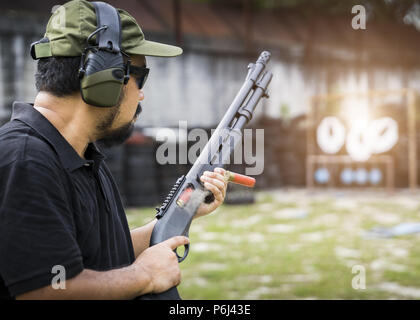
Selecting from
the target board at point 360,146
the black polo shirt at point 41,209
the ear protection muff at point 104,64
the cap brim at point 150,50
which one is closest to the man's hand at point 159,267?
the black polo shirt at point 41,209

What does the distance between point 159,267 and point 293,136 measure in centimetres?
1089

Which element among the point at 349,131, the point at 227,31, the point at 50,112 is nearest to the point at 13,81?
the point at 227,31

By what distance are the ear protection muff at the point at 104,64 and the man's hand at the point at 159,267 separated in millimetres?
477

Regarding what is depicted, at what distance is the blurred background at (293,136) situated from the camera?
4.38 meters

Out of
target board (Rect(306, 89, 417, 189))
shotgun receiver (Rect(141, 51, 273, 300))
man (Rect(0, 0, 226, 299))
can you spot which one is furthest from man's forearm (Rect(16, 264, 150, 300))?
target board (Rect(306, 89, 417, 189))

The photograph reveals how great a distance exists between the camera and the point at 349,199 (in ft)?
30.3

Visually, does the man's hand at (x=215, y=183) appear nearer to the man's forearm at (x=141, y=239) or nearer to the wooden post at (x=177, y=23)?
the man's forearm at (x=141, y=239)

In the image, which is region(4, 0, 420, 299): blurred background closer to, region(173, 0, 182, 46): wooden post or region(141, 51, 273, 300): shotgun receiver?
region(173, 0, 182, 46): wooden post

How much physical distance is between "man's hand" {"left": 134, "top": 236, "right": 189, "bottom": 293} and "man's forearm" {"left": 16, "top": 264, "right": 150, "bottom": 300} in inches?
0.7

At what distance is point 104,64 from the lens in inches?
53.9

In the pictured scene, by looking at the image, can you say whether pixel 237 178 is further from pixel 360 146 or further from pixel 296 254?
pixel 360 146
